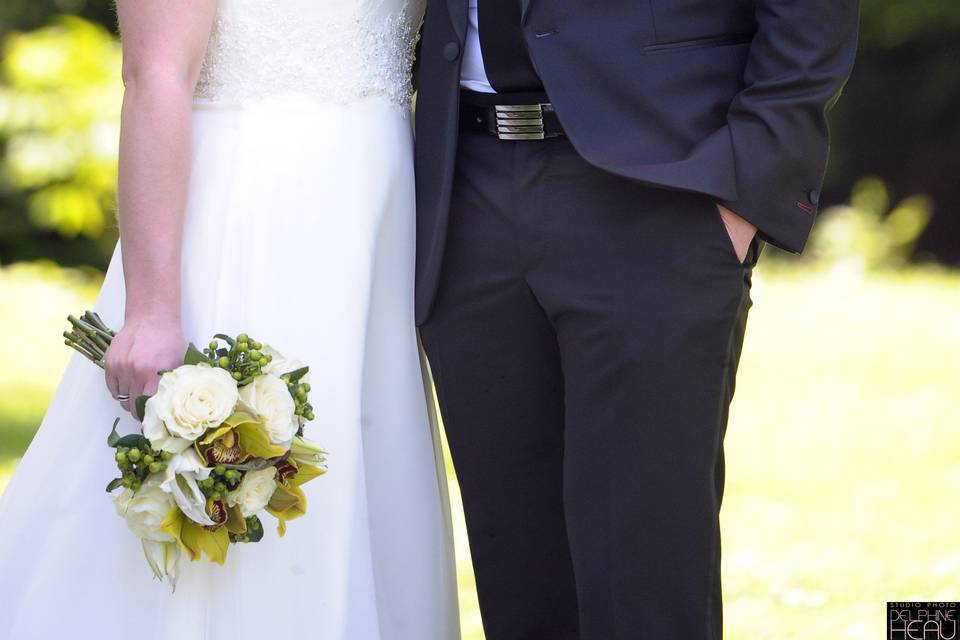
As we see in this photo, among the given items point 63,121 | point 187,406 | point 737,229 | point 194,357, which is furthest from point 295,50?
point 63,121

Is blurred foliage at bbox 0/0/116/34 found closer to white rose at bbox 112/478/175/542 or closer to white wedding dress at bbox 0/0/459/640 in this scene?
white wedding dress at bbox 0/0/459/640

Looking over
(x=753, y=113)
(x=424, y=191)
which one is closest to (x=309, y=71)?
(x=424, y=191)

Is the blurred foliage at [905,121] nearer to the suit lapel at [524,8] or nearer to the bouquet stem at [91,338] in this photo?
the suit lapel at [524,8]

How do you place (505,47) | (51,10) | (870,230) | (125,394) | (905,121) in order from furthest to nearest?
(905,121), (870,230), (51,10), (505,47), (125,394)

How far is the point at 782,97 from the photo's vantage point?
196 cm

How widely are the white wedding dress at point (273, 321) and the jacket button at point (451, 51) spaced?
0.44 ft

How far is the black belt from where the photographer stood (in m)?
2.07

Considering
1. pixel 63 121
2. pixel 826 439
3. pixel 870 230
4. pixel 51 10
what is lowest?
pixel 826 439

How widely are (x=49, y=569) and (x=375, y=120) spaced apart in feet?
3.14

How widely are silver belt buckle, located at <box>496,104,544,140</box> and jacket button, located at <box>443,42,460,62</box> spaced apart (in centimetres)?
12

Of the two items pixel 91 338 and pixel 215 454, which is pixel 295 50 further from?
pixel 215 454

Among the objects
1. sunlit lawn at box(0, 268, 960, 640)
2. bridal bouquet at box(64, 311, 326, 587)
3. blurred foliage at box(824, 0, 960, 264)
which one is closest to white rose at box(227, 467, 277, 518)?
bridal bouquet at box(64, 311, 326, 587)

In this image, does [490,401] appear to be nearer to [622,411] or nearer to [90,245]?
[622,411]

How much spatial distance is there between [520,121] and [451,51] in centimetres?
18
